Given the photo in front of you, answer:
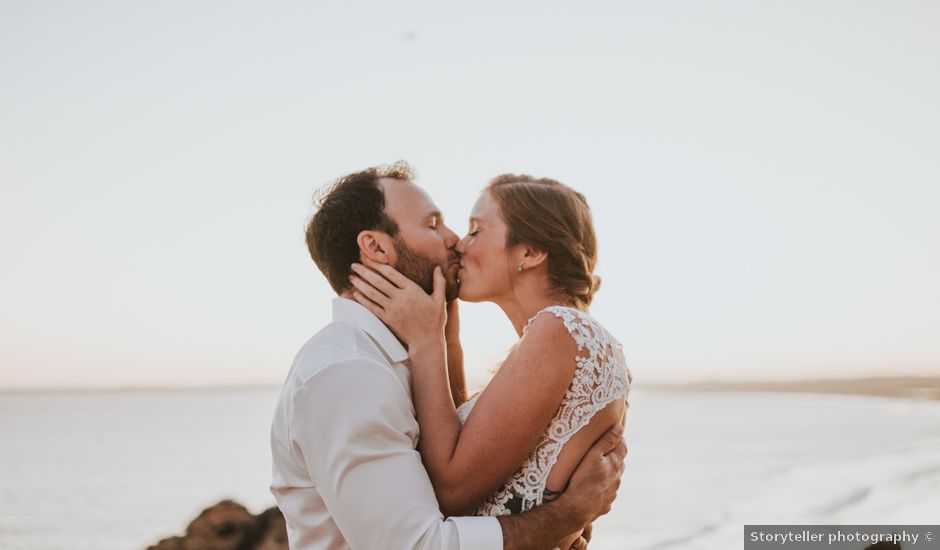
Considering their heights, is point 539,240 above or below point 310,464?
above

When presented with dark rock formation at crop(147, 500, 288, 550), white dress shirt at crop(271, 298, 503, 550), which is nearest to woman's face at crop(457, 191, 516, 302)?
white dress shirt at crop(271, 298, 503, 550)

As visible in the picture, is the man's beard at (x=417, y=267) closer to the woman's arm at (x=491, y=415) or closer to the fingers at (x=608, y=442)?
the woman's arm at (x=491, y=415)

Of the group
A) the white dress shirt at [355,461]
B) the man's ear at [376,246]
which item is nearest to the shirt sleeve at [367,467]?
the white dress shirt at [355,461]

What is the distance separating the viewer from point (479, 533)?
8.88 ft

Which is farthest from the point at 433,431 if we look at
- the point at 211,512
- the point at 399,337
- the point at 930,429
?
the point at 930,429

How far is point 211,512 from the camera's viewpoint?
7672 mm

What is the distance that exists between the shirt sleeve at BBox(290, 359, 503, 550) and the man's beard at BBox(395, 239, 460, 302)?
2.41 ft

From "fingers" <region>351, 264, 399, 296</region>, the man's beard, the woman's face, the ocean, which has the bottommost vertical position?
"fingers" <region>351, 264, 399, 296</region>

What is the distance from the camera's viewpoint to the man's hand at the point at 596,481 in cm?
310

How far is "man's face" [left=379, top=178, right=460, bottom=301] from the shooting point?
3.40 m

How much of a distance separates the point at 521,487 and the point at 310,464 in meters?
0.84

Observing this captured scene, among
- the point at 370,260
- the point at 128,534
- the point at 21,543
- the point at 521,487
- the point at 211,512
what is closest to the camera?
the point at 521,487

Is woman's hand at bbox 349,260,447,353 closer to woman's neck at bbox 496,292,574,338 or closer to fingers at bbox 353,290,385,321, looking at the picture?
fingers at bbox 353,290,385,321

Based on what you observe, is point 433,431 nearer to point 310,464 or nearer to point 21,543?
point 310,464
